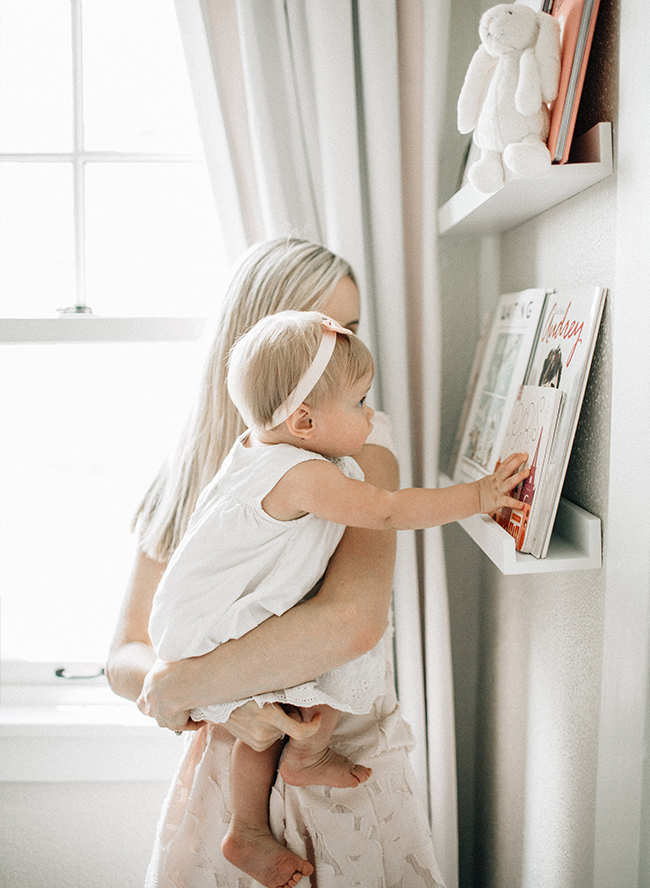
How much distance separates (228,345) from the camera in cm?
115

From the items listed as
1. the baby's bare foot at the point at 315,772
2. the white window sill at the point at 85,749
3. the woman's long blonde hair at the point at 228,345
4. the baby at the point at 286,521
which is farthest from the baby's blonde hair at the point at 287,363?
the white window sill at the point at 85,749

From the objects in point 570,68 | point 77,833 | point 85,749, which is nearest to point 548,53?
point 570,68

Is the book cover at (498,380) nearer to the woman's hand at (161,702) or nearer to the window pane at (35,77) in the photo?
the woman's hand at (161,702)

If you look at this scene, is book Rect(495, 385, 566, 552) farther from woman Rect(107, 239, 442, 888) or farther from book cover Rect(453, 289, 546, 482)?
woman Rect(107, 239, 442, 888)

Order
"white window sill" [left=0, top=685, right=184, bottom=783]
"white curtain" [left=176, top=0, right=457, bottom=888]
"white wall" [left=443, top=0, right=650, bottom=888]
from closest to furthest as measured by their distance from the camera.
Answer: "white wall" [left=443, top=0, right=650, bottom=888] < "white curtain" [left=176, top=0, right=457, bottom=888] < "white window sill" [left=0, top=685, right=184, bottom=783]

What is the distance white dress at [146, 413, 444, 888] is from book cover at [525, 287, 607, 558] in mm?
306

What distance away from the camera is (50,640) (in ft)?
5.78

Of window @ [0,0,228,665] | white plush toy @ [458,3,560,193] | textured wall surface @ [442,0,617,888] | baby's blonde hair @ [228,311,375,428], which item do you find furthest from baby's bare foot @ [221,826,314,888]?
white plush toy @ [458,3,560,193]

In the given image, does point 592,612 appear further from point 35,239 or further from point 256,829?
point 35,239

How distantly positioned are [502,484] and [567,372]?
0.55ft

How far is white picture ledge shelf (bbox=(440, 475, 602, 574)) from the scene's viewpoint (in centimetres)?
85

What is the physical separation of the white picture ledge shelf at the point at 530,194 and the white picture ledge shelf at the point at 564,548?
1.43 feet

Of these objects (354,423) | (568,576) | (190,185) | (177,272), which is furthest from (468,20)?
(568,576)

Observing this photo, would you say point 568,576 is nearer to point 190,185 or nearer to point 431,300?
point 431,300
